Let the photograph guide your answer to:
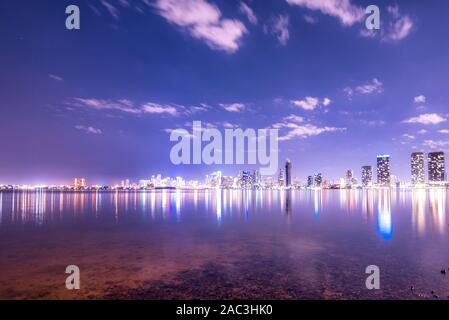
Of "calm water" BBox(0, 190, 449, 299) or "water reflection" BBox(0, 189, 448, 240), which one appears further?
Result: "water reflection" BBox(0, 189, 448, 240)

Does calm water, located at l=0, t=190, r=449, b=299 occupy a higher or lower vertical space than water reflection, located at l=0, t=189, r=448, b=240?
higher

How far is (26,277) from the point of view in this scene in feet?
57.9

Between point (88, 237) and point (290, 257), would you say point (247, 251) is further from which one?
point (88, 237)

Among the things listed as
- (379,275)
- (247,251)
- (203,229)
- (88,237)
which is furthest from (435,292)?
(88,237)

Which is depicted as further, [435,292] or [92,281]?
[92,281]

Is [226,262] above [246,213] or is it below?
above

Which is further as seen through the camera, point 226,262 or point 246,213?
point 246,213

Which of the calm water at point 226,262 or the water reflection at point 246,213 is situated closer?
the calm water at point 226,262

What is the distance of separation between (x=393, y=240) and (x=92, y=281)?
93.4ft

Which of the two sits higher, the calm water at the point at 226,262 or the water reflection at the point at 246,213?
the calm water at the point at 226,262

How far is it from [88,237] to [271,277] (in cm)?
2377
